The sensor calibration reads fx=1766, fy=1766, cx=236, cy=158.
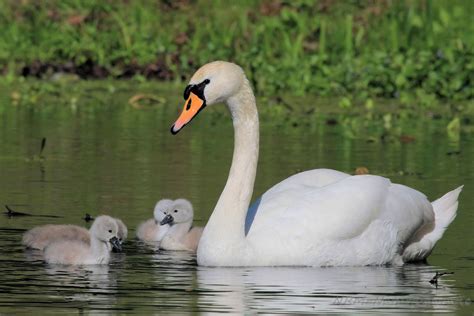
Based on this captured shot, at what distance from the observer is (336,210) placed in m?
10.8

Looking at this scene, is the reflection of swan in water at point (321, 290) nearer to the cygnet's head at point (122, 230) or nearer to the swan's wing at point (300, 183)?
the swan's wing at point (300, 183)

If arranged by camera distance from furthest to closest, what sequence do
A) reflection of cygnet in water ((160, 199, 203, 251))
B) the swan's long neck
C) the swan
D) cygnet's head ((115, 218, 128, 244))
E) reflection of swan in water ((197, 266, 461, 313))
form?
reflection of cygnet in water ((160, 199, 203, 251))
cygnet's head ((115, 218, 128, 244))
the swan's long neck
the swan
reflection of swan in water ((197, 266, 461, 313))

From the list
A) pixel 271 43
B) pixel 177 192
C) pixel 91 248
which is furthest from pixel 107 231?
pixel 271 43

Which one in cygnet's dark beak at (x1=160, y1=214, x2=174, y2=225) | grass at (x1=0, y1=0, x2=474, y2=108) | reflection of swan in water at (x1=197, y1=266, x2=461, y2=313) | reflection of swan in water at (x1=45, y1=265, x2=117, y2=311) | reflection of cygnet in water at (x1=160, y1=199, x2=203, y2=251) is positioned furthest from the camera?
grass at (x1=0, y1=0, x2=474, y2=108)

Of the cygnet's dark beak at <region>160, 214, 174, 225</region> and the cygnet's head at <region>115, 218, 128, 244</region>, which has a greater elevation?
the cygnet's dark beak at <region>160, 214, 174, 225</region>

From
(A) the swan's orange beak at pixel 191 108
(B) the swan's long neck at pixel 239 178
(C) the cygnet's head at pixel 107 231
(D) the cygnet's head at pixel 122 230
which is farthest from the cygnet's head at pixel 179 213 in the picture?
(A) the swan's orange beak at pixel 191 108

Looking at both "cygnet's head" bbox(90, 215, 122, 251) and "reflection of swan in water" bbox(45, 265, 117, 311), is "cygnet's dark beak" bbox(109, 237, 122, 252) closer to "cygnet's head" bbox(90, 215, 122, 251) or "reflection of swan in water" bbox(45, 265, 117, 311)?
"cygnet's head" bbox(90, 215, 122, 251)

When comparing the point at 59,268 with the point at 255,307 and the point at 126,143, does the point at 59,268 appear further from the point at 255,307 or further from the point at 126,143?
the point at 126,143

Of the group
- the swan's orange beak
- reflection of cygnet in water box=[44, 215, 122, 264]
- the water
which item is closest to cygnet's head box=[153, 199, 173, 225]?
the water

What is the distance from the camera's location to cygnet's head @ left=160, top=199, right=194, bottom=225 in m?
11.8

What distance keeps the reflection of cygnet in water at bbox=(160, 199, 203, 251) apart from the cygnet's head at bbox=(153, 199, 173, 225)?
28 millimetres

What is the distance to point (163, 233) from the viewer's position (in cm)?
1176

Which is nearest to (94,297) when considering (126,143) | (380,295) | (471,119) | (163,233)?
(380,295)

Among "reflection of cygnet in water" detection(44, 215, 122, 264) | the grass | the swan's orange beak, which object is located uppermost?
the grass
